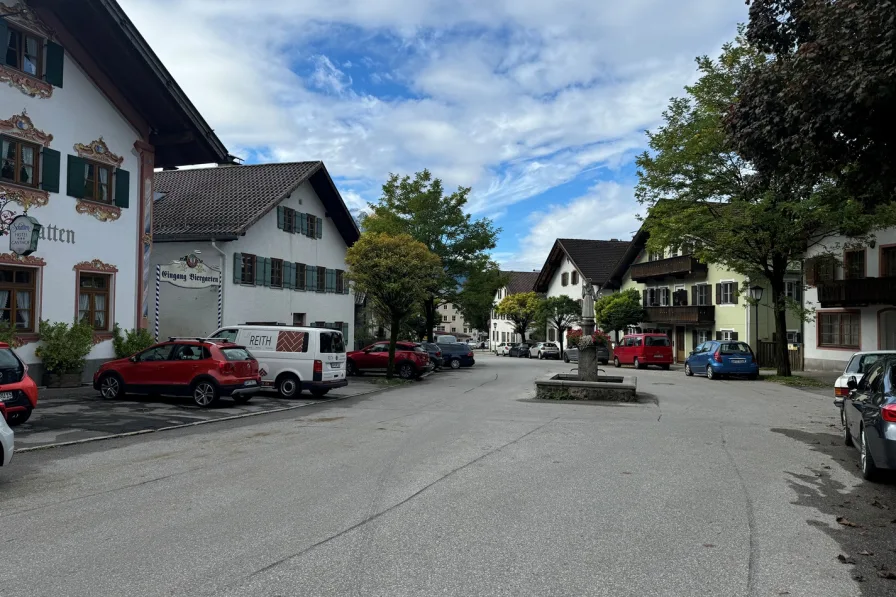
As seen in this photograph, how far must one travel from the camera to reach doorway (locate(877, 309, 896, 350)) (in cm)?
2836

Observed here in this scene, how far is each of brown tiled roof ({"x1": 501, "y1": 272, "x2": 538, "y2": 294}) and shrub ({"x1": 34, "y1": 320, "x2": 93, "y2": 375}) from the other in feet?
250

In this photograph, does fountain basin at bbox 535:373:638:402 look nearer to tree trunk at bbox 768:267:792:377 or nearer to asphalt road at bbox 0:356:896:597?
asphalt road at bbox 0:356:896:597

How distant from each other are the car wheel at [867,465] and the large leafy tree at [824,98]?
3989mm

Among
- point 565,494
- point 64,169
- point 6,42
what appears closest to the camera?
point 565,494

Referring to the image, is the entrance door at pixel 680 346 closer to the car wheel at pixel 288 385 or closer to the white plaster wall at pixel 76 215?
the car wheel at pixel 288 385

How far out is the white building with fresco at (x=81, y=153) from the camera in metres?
17.0

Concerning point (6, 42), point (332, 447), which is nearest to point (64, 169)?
point (6, 42)

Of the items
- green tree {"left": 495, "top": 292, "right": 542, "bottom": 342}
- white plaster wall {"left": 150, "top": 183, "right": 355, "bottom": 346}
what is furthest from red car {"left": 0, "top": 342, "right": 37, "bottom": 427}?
green tree {"left": 495, "top": 292, "right": 542, "bottom": 342}

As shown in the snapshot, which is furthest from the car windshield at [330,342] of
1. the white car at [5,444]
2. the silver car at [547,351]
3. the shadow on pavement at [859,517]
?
the silver car at [547,351]

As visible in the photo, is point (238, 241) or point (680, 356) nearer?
point (238, 241)

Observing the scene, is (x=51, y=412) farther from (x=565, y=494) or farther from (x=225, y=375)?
(x=565, y=494)

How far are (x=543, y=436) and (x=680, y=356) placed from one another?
37.9m

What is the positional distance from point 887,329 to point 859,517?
2627cm

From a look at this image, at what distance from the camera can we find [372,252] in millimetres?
24484
